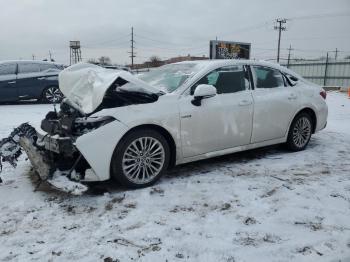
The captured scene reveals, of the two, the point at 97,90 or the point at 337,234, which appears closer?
the point at 337,234

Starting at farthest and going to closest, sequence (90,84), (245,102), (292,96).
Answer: (292,96) < (245,102) < (90,84)

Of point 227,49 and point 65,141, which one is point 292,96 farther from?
point 227,49

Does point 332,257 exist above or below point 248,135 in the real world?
below

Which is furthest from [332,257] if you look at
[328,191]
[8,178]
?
[8,178]

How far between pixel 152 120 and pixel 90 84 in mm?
1014

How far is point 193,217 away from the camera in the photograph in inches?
137

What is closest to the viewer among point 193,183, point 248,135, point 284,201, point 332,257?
point 332,257

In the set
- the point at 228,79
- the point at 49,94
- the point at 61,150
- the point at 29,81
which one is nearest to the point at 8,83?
the point at 29,81

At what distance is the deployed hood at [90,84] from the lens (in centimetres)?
407

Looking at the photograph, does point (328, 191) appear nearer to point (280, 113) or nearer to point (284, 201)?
point (284, 201)

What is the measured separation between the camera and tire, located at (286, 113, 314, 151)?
5746mm

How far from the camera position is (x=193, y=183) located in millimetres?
4379

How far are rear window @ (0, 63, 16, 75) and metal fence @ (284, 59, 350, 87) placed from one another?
25680 mm

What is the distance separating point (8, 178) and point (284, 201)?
3391 mm
